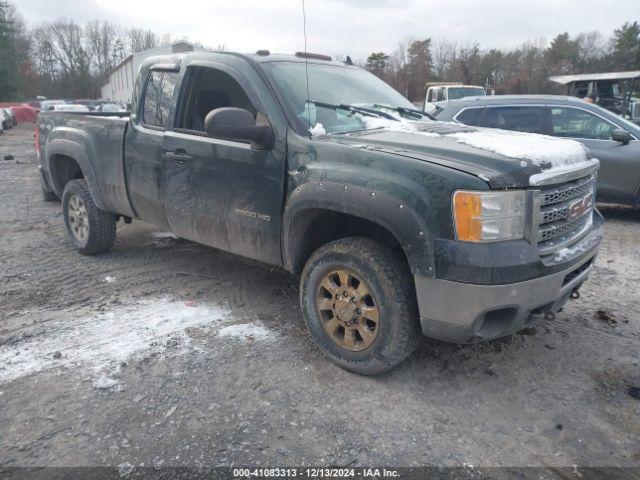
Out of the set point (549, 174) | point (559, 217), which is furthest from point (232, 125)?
point (559, 217)

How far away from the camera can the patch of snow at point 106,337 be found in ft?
11.2

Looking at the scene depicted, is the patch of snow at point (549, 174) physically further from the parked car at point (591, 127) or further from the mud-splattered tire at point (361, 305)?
the parked car at point (591, 127)

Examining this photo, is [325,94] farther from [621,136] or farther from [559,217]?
[621,136]

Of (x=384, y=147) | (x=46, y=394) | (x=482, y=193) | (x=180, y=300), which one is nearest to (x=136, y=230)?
(x=180, y=300)

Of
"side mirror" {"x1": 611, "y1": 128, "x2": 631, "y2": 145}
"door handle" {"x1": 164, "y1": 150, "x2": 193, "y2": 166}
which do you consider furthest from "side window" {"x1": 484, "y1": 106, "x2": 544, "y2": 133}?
"door handle" {"x1": 164, "y1": 150, "x2": 193, "y2": 166}

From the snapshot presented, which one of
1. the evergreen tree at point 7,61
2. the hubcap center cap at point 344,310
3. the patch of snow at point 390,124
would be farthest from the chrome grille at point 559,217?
the evergreen tree at point 7,61

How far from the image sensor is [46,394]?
3.06m

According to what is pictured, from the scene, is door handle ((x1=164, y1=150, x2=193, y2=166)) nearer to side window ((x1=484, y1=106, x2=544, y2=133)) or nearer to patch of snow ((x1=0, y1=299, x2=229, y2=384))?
patch of snow ((x1=0, y1=299, x2=229, y2=384))

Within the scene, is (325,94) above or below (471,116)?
above

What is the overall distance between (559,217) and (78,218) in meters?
4.76

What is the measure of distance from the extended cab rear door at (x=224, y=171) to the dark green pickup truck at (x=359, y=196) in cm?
1

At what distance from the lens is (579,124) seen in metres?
7.27

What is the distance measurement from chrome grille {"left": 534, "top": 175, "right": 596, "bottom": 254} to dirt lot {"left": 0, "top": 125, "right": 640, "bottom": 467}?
911 millimetres

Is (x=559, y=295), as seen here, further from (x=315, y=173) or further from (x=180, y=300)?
(x=180, y=300)
